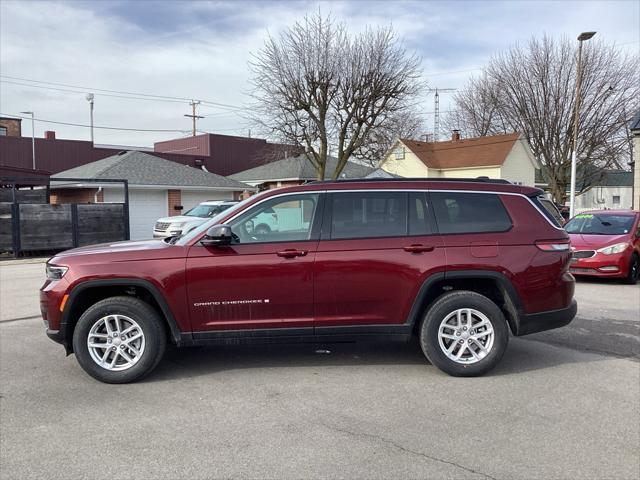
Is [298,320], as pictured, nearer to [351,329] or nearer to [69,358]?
[351,329]

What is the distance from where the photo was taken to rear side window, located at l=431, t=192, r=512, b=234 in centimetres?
511

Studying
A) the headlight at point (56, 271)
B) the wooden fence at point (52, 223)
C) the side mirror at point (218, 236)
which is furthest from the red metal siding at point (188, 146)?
the side mirror at point (218, 236)

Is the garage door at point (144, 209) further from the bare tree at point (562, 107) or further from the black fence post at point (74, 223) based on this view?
the bare tree at point (562, 107)

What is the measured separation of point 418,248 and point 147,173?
22.7 m

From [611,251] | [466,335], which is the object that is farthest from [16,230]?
[611,251]

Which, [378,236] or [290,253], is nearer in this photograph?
[290,253]

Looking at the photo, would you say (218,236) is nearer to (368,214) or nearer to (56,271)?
(368,214)

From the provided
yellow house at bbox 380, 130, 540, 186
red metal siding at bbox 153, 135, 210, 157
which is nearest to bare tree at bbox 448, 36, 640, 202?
yellow house at bbox 380, 130, 540, 186

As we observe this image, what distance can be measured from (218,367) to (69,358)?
1697mm

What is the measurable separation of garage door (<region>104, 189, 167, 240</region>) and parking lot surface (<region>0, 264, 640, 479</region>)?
62.5 ft

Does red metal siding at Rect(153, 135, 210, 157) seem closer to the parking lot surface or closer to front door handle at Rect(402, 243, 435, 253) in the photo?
the parking lot surface

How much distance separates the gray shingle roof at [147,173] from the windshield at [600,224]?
18.3m

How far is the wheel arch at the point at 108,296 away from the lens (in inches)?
189

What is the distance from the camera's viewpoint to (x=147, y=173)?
25.5 m
